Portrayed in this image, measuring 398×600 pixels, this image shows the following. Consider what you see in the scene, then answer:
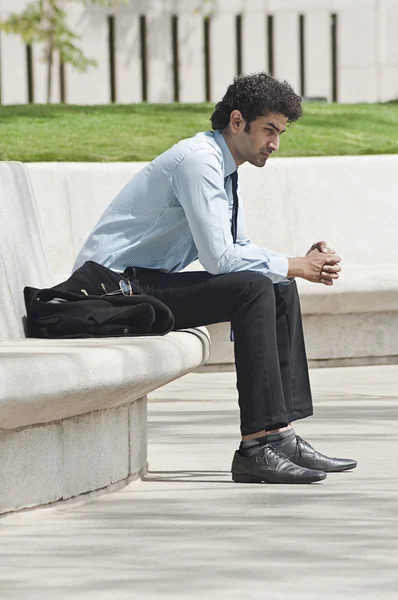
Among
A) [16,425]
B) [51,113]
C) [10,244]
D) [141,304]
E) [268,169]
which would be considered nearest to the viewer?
[16,425]

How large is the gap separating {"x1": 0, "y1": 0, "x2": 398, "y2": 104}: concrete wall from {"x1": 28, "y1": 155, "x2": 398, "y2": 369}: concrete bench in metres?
7.97

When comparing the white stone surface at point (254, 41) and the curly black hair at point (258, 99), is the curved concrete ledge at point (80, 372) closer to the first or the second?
the curly black hair at point (258, 99)


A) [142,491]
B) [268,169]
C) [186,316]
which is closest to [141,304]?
[186,316]

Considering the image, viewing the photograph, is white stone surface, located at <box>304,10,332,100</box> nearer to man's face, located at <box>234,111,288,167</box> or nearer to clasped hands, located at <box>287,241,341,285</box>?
man's face, located at <box>234,111,288,167</box>

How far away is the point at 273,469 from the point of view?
5.07 m

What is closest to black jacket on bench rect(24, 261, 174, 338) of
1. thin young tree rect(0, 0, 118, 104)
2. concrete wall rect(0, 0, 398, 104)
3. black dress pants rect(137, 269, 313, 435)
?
black dress pants rect(137, 269, 313, 435)

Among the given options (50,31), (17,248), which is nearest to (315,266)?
(17,248)

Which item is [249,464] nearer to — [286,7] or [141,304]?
[141,304]

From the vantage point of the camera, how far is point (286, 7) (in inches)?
710

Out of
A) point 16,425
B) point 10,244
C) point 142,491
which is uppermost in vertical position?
point 10,244

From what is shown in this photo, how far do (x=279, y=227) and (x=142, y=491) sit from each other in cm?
489

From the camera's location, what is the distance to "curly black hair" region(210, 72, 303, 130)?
541 cm

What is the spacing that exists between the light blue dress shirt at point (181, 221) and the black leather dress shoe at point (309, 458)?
1.99ft

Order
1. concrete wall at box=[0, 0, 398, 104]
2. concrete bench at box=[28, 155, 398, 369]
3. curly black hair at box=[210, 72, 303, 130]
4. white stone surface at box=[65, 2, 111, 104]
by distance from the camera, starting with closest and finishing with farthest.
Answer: curly black hair at box=[210, 72, 303, 130] < concrete bench at box=[28, 155, 398, 369] < white stone surface at box=[65, 2, 111, 104] < concrete wall at box=[0, 0, 398, 104]
